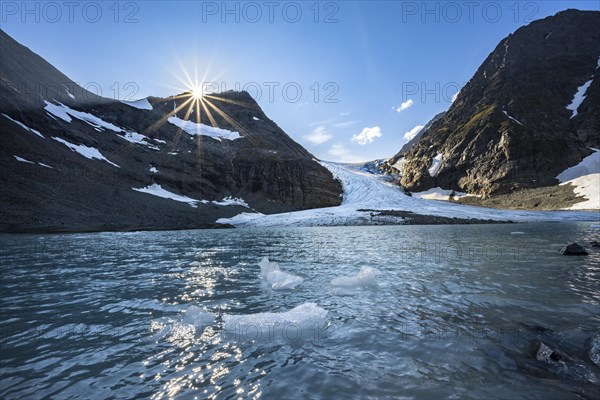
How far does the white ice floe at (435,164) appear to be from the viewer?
129m

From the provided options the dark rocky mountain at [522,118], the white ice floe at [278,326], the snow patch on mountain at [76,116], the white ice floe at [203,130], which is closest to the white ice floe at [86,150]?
the snow patch on mountain at [76,116]

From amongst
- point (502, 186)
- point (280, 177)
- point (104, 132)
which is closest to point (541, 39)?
point (502, 186)

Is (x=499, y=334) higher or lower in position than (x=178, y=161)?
lower

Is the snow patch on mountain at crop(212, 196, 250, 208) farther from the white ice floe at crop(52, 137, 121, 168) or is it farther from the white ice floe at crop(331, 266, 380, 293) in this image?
the white ice floe at crop(331, 266, 380, 293)

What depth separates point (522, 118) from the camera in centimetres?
11819

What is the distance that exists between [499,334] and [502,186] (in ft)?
377

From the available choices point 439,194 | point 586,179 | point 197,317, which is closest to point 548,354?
point 197,317

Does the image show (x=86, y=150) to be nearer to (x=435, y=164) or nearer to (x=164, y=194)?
(x=164, y=194)

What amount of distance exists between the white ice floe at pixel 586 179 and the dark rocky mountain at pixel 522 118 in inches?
108

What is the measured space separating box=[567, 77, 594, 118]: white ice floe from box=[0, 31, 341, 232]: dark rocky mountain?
314 ft

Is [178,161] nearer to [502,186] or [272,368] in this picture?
[272,368]

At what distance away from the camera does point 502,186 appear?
103500mm

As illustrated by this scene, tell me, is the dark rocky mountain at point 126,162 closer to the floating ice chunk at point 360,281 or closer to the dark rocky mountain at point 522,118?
the floating ice chunk at point 360,281

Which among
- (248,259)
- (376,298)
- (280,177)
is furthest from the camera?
(280,177)
